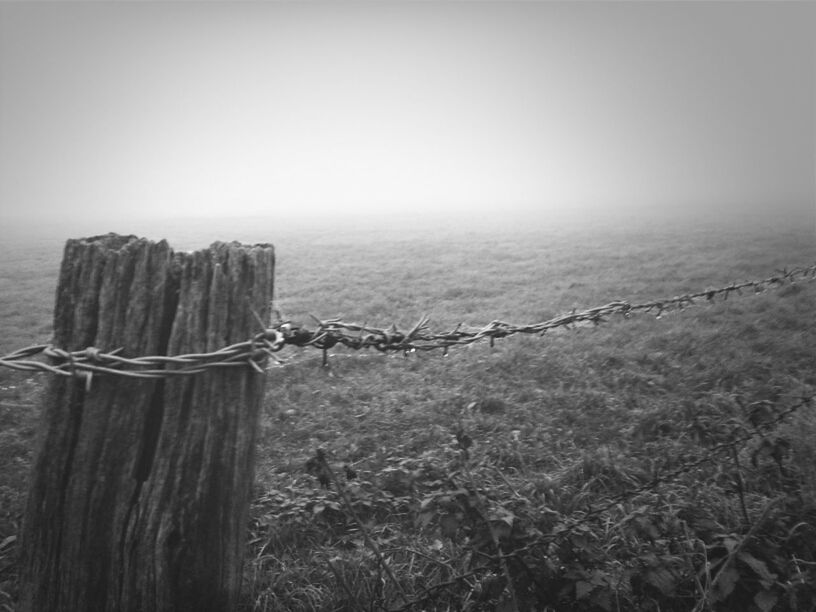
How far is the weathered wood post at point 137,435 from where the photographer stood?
4.27 ft

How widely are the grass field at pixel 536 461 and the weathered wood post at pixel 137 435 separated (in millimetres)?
733

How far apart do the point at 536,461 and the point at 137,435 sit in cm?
385

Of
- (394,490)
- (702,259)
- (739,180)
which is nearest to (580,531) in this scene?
(394,490)

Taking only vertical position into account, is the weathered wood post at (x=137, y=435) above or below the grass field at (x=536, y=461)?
above

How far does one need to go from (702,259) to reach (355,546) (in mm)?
18864

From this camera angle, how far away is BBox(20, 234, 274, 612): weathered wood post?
1303 mm

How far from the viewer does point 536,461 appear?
172 inches

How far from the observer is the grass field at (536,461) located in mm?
1979

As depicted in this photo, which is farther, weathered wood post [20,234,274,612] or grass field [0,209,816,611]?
grass field [0,209,816,611]

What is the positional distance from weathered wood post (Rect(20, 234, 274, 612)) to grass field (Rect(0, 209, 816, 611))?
2.40 ft

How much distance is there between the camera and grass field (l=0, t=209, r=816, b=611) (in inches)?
77.9

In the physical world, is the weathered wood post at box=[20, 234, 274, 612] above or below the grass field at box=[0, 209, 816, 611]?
above

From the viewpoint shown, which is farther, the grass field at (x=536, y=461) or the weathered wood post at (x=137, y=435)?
the grass field at (x=536, y=461)

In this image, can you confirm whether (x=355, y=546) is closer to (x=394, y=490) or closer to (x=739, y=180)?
(x=394, y=490)
